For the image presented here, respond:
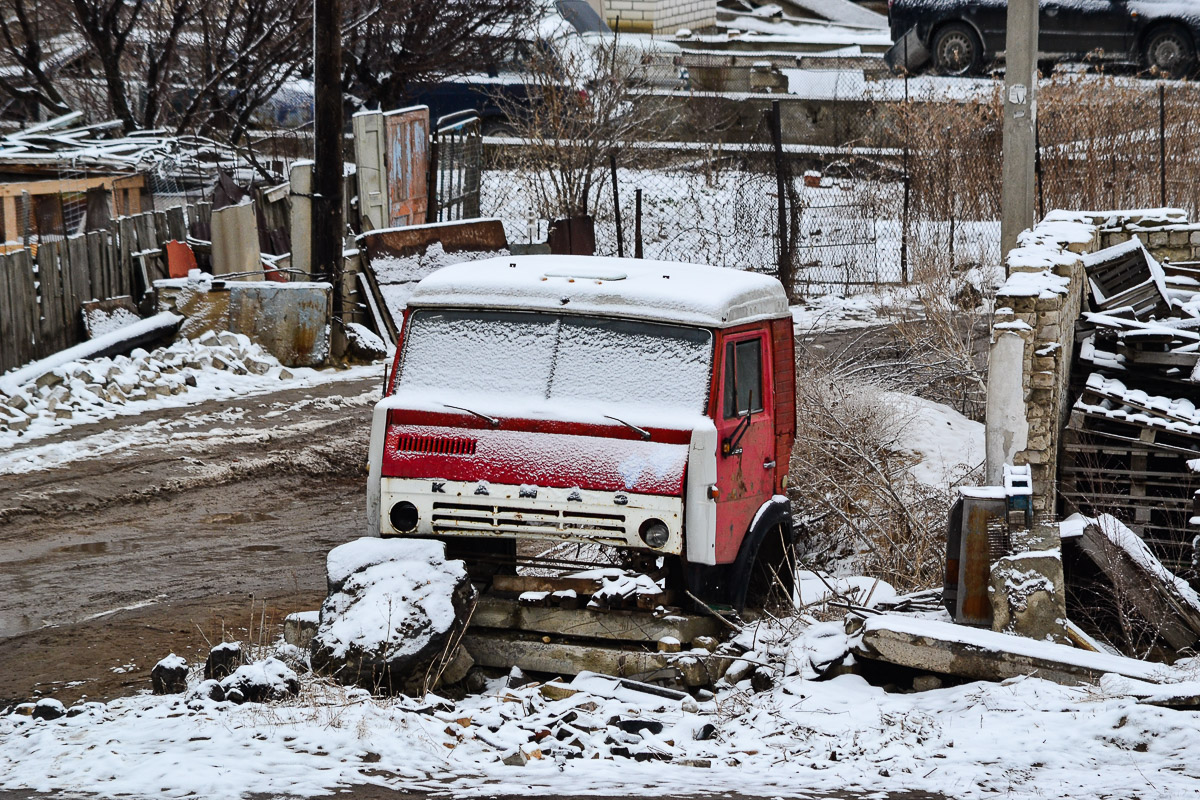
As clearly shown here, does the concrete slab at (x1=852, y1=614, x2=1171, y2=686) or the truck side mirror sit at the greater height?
the truck side mirror

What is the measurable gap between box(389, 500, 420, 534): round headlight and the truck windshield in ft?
2.07

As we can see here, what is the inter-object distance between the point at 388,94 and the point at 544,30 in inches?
131

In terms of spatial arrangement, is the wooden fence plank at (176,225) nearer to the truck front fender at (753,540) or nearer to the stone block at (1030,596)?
the truck front fender at (753,540)

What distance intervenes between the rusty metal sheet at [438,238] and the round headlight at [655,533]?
9824 millimetres

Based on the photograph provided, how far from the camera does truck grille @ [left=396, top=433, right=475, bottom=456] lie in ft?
23.2

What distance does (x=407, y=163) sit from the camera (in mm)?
19812

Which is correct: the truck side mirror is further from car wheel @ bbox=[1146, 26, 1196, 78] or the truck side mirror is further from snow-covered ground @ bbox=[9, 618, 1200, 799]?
car wheel @ bbox=[1146, 26, 1196, 78]

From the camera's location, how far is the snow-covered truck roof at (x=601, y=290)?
724 cm

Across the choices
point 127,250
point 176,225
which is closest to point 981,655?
point 127,250

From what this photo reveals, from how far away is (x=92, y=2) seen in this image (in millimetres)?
20312

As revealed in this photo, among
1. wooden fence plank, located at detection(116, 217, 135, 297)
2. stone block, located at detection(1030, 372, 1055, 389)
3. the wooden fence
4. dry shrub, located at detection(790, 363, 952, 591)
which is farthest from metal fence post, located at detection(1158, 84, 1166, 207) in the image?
wooden fence plank, located at detection(116, 217, 135, 297)

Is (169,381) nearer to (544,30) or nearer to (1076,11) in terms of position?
(544,30)

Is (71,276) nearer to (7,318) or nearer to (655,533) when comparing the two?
(7,318)

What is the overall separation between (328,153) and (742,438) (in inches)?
395
